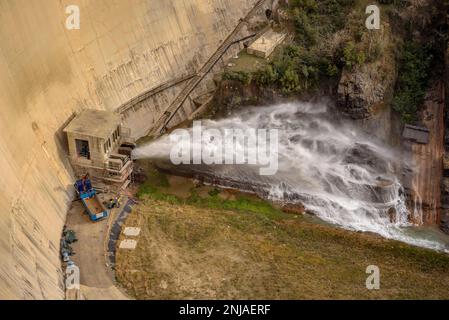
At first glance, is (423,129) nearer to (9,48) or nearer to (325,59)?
(325,59)

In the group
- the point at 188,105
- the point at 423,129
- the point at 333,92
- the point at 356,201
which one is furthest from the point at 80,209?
the point at 423,129

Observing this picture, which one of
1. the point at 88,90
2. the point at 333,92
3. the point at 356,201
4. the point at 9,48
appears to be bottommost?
the point at 356,201

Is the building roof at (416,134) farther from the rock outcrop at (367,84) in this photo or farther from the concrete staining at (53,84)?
the concrete staining at (53,84)

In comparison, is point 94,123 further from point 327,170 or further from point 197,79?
point 327,170

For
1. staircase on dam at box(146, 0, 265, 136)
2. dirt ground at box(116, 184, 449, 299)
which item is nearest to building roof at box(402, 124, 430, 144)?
dirt ground at box(116, 184, 449, 299)

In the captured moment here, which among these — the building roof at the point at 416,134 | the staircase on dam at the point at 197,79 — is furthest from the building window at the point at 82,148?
the building roof at the point at 416,134

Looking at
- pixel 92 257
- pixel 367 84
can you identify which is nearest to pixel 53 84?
pixel 92 257
